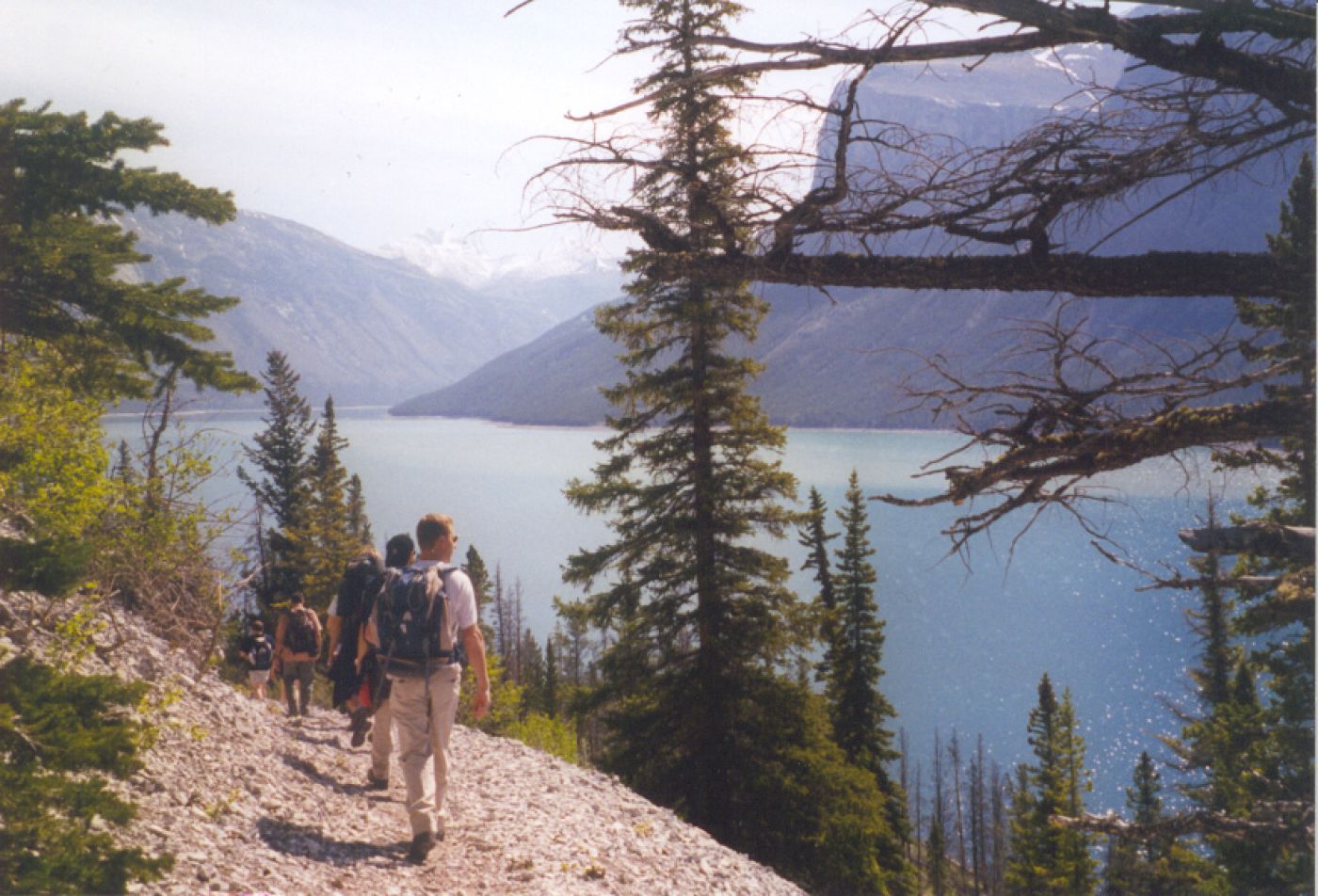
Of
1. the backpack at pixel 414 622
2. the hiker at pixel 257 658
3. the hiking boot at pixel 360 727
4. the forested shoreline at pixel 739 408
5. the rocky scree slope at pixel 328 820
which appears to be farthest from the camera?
the hiker at pixel 257 658

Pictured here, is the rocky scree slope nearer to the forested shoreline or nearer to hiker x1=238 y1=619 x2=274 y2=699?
the forested shoreline

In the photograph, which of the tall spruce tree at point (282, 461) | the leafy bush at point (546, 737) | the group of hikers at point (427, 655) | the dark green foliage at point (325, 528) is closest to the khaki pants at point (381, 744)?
the group of hikers at point (427, 655)

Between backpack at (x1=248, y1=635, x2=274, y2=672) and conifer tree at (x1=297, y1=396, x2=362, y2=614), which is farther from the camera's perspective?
conifer tree at (x1=297, y1=396, x2=362, y2=614)

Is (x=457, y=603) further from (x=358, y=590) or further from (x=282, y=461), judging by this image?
(x=282, y=461)

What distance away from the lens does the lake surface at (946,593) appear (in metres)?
51.2

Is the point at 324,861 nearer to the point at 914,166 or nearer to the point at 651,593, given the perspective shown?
the point at 914,166

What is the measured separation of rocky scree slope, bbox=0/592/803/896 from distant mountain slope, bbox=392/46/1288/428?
11.0ft

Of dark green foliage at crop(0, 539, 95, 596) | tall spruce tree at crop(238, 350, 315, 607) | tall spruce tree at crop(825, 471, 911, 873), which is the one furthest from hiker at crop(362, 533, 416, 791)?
tall spruce tree at crop(238, 350, 315, 607)

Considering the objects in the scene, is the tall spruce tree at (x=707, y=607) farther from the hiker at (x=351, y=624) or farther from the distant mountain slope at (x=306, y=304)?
the hiker at (x=351, y=624)

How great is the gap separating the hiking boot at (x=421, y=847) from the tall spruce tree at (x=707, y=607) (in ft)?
26.5

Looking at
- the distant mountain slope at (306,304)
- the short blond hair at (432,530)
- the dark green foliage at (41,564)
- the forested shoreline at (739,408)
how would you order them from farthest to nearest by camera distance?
the distant mountain slope at (306,304) < the short blond hair at (432,530) < the dark green foliage at (41,564) < the forested shoreline at (739,408)

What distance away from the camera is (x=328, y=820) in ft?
16.4

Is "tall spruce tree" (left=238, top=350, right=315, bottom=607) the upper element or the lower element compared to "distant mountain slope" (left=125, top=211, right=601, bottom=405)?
lower

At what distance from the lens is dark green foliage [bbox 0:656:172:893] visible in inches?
128
